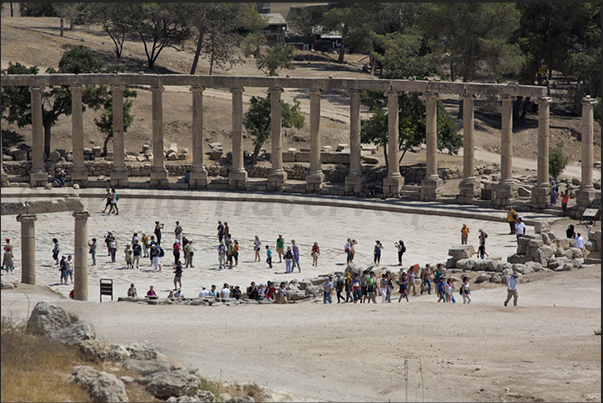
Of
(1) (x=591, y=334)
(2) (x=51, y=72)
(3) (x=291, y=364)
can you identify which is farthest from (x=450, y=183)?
(3) (x=291, y=364)

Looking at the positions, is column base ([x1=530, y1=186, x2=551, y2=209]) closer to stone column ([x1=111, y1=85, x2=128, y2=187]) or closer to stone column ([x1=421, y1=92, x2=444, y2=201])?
stone column ([x1=421, y1=92, x2=444, y2=201])

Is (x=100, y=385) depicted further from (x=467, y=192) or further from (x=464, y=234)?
(x=467, y=192)

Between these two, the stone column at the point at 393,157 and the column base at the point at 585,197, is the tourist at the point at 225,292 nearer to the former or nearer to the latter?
the stone column at the point at 393,157

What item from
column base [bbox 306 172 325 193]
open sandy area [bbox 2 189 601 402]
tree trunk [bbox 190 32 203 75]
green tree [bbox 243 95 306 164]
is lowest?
open sandy area [bbox 2 189 601 402]

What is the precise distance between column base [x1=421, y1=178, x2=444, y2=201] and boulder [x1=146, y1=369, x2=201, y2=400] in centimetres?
3093

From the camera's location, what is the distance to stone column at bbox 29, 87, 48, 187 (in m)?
49.6

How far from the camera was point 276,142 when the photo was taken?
49375 mm

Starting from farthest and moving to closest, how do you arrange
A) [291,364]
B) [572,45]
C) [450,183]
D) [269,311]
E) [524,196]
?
[572,45]
[450,183]
[524,196]
[269,311]
[291,364]

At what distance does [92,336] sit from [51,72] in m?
38.6

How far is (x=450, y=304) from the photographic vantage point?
89.8ft

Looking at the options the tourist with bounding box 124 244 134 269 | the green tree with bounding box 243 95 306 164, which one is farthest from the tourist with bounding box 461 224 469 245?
the green tree with bounding box 243 95 306 164

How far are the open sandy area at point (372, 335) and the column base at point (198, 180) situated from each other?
45.4 feet

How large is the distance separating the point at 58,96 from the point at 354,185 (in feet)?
64.3

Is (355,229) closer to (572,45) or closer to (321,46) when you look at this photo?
(572,45)
